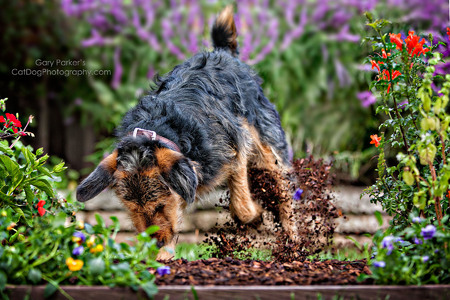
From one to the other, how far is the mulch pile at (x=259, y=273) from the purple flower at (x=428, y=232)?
1.20 feet

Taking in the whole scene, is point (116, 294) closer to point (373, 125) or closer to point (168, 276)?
point (168, 276)

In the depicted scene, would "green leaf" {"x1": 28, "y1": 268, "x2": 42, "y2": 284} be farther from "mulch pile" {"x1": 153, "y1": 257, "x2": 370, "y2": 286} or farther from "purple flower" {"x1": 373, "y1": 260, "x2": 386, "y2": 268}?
"purple flower" {"x1": 373, "y1": 260, "x2": 386, "y2": 268}

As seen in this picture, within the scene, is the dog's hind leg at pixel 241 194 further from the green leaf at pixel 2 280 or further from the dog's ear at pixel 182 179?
the green leaf at pixel 2 280

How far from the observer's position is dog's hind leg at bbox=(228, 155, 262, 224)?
383 cm

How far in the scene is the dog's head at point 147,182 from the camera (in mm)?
2793

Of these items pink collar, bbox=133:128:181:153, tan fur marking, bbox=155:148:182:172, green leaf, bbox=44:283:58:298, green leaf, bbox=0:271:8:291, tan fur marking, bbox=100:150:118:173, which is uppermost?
pink collar, bbox=133:128:181:153

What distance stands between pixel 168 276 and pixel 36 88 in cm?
554

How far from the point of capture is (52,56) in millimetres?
7117

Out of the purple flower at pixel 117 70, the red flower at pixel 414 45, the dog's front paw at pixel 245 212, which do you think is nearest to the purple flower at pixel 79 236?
the dog's front paw at pixel 245 212

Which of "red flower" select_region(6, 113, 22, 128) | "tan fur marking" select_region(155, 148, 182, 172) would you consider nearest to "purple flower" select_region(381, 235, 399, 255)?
"tan fur marking" select_region(155, 148, 182, 172)

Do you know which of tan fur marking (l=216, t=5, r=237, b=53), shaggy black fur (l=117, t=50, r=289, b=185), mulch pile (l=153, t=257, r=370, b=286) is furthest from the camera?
tan fur marking (l=216, t=5, r=237, b=53)

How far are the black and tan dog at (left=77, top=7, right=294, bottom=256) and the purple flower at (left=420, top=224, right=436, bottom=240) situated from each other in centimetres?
125

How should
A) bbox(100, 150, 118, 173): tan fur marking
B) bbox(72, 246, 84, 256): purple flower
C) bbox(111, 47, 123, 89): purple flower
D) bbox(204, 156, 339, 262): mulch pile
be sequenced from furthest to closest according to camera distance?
bbox(111, 47, 123, 89): purple flower → bbox(204, 156, 339, 262): mulch pile → bbox(100, 150, 118, 173): tan fur marking → bbox(72, 246, 84, 256): purple flower

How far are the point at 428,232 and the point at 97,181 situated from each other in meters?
1.85
